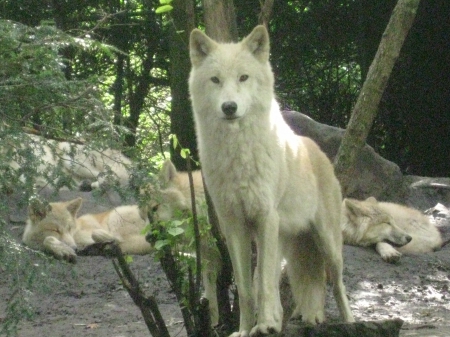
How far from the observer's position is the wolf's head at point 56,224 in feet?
28.3

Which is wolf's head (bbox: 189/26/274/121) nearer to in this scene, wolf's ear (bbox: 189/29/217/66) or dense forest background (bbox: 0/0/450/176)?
wolf's ear (bbox: 189/29/217/66)

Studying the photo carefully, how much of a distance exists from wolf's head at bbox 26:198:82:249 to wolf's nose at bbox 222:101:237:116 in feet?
15.5

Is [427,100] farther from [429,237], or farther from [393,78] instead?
[429,237]

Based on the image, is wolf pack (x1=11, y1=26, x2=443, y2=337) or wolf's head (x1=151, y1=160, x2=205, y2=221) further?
wolf's head (x1=151, y1=160, x2=205, y2=221)

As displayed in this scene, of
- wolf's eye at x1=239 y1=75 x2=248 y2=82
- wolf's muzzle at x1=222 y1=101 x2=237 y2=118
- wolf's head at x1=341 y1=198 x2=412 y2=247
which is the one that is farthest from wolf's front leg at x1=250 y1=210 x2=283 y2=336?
wolf's head at x1=341 y1=198 x2=412 y2=247

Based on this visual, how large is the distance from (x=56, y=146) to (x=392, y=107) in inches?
393

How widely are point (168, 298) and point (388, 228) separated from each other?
3076 millimetres

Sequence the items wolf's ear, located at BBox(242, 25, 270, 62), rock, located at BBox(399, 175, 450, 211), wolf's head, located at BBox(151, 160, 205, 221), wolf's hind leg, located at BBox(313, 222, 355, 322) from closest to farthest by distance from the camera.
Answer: wolf's ear, located at BBox(242, 25, 270, 62)
wolf's hind leg, located at BBox(313, 222, 355, 322)
wolf's head, located at BBox(151, 160, 205, 221)
rock, located at BBox(399, 175, 450, 211)

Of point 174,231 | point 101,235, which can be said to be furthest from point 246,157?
point 101,235

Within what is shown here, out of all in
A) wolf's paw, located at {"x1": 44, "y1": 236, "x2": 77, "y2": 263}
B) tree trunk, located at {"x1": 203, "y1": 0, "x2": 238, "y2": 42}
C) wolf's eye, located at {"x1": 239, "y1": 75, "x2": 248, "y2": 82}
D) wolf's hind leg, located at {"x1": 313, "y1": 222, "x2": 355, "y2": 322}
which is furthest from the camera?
wolf's paw, located at {"x1": 44, "y1": 236, "x2": 77, "y2": 263}

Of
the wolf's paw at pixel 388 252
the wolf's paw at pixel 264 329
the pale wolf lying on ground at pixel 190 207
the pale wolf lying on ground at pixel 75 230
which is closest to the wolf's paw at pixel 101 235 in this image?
the pale wolf lying on ground at pixel 75 230

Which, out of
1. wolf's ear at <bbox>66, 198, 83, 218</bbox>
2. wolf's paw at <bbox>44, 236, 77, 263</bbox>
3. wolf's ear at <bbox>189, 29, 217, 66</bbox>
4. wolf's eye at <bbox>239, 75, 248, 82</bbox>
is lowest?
wolf's paw at <bbox>44, 236, 77, 263</bbox>

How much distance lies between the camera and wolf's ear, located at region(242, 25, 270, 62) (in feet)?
15.2

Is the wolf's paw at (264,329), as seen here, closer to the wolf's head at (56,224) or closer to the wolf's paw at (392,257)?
the wolf's paw at (392,257)
